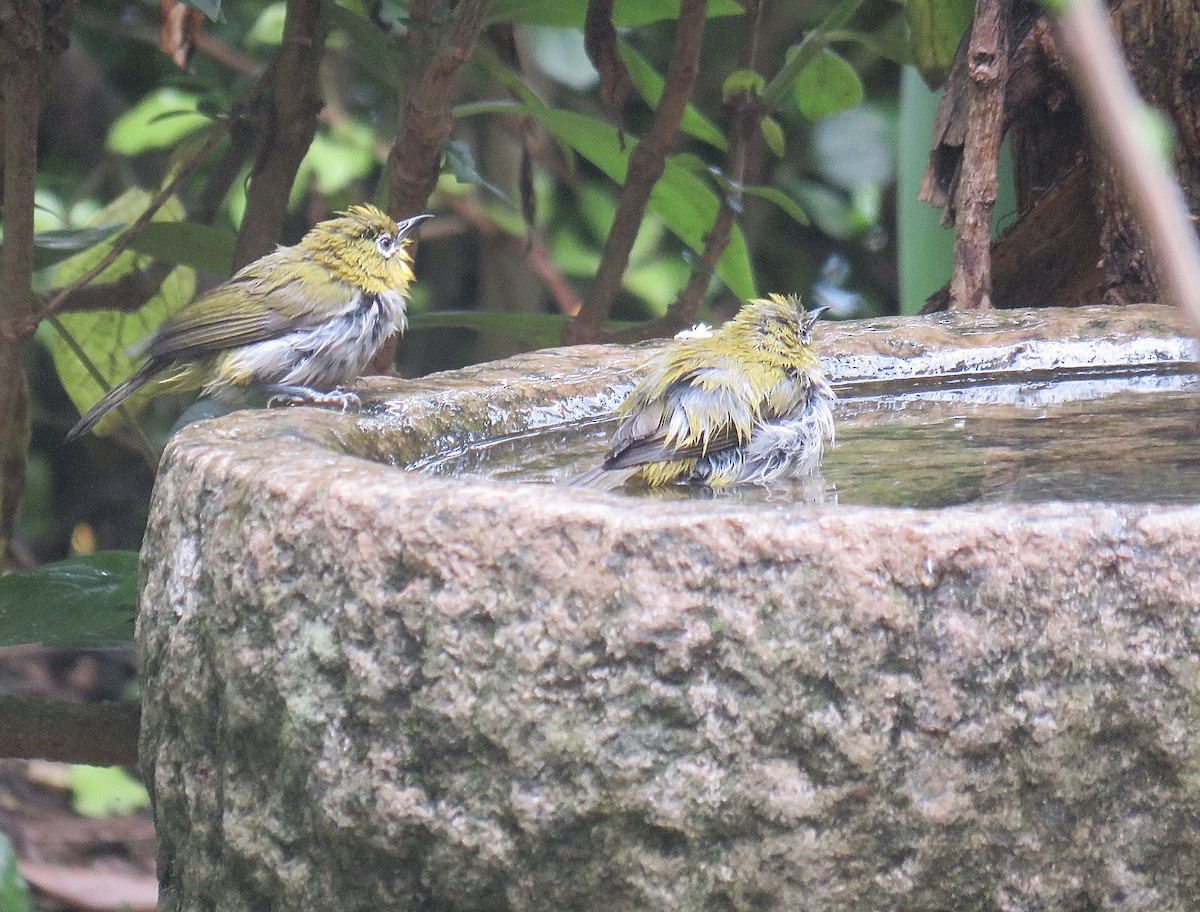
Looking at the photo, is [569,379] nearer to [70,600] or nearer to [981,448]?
[981,448]

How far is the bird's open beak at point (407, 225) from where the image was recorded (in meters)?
4.00

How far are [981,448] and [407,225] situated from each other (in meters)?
1.67

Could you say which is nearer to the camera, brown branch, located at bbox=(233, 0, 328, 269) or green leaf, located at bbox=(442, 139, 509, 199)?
green leaf, located at bbox=(442, 139, 509, 199)

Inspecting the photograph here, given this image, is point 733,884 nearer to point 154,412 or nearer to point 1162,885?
point 1162,885

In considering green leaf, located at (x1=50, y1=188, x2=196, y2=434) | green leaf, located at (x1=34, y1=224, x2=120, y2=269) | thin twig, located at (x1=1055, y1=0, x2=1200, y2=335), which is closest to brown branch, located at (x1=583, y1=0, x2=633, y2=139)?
green leaf, located at (x1=34, y1=224, x2=120, y2=269)

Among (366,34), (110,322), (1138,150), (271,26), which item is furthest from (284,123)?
(1138,150)

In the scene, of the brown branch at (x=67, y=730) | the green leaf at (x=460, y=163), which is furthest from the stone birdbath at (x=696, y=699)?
the green leaf at (x=460, y=163)

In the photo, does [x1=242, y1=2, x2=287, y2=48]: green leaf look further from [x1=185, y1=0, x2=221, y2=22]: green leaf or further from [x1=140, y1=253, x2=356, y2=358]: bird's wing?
[x1=185, y1=0, x2=221, y2=22]: green leaf

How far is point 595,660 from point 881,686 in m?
0.34

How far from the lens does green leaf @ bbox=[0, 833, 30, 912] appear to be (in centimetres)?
286

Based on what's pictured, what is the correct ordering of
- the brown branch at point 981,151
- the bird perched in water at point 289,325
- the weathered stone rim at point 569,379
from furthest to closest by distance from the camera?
1. the brown branch at point 981,151
2. the bird perched in water at point 289,325
3. the weathered stone rim at point 569,379

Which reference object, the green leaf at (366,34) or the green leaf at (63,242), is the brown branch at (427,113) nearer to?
the green leaf at (366,34)

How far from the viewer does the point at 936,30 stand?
14.2 feet

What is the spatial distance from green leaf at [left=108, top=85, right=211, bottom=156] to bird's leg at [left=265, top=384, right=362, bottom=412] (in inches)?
85.9
